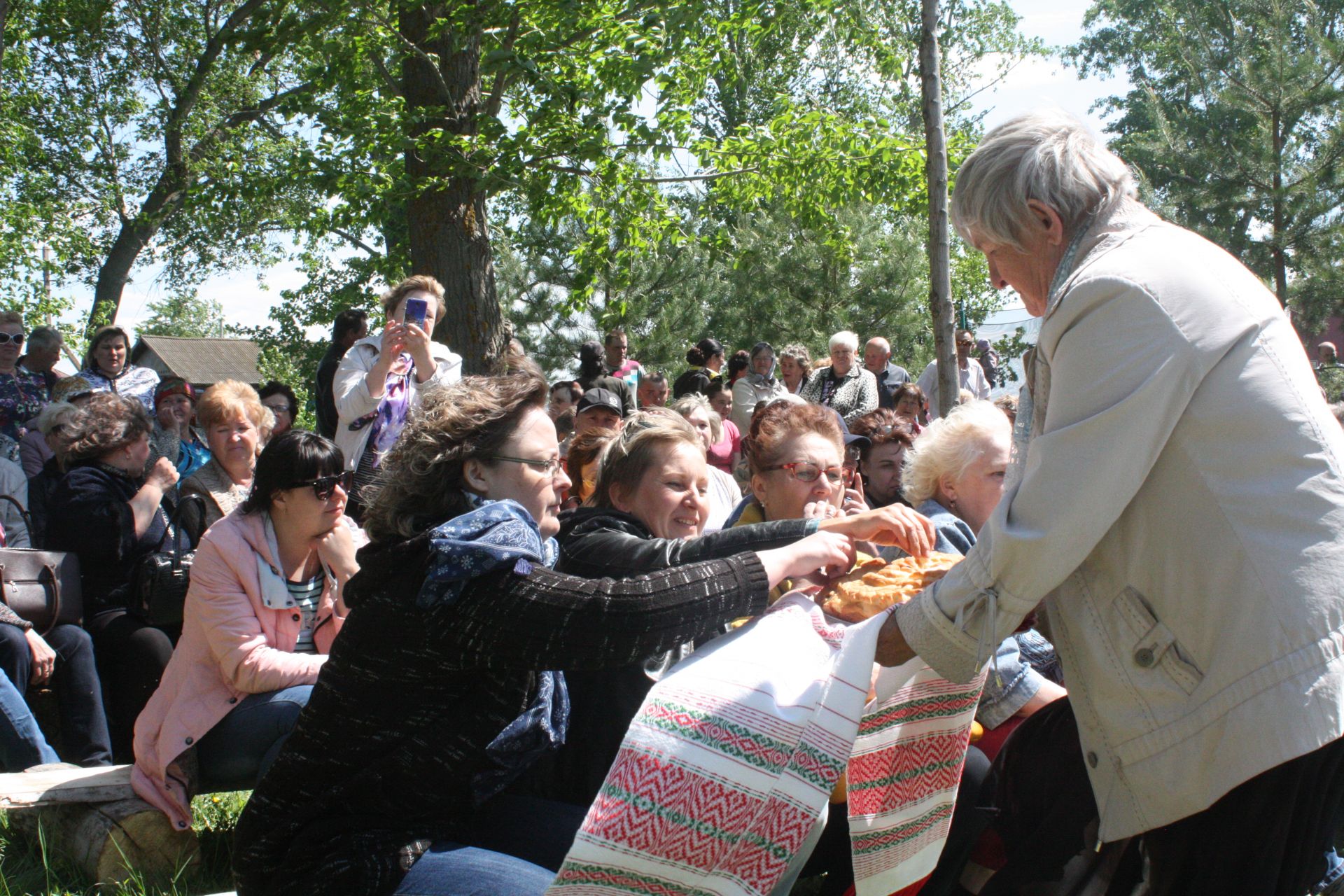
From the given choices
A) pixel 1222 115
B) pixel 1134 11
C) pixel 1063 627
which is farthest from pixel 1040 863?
pixel 1134 11

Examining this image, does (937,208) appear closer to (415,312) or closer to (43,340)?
(415,312)

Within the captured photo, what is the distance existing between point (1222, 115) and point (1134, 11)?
18199 millimetres

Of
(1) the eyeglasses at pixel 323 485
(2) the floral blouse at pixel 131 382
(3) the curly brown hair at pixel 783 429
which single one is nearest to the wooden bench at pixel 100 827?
(1) the eyeglasses at pixel 323 485

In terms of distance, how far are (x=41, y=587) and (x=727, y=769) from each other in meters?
3.41

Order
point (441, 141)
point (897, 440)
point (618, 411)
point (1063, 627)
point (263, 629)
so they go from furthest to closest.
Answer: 1. point (441, 141)
2. point (618, 411)
3. point (897, 440)
4. point (263, 629)
5. point (1063, 627)

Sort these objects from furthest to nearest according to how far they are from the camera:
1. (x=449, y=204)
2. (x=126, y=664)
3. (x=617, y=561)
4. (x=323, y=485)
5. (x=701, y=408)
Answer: (x=449, y=204), (x=701, y=408), (x=126, y=664), (x=323, y=485), (x=617, y=561)

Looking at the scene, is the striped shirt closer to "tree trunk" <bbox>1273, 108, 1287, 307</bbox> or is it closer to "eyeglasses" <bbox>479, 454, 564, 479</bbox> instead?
"eyeglasses" <bbox>479, 454, 564, 479</bbox>

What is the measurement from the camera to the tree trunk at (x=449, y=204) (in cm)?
845

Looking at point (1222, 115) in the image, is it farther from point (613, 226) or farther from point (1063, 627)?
point (1063, 627)

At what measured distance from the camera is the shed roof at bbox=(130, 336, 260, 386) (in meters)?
49.9

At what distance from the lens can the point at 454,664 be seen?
2234mm

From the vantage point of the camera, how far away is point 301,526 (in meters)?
3.82

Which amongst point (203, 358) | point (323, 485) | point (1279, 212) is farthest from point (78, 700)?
point (203, 358)

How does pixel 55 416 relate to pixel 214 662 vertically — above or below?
above
